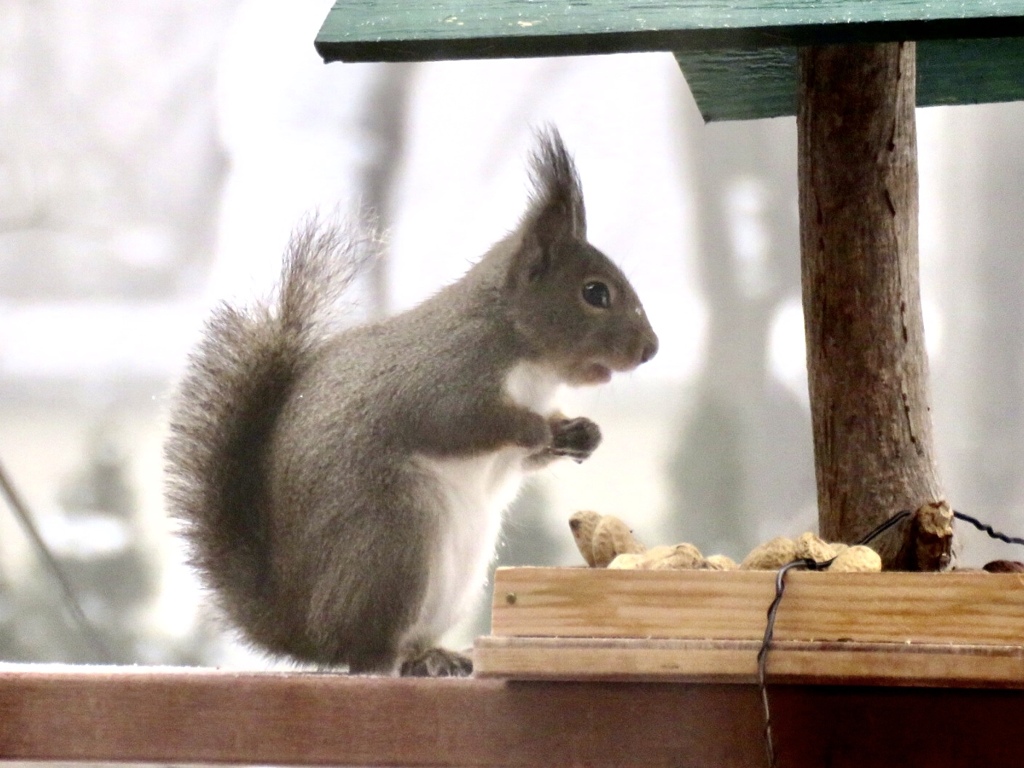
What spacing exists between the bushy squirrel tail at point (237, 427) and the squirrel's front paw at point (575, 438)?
→ 0.82 feet

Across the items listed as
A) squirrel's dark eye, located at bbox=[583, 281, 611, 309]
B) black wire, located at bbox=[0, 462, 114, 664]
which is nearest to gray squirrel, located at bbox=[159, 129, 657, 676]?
squirrel's dark eye, located at bbox=[583, 281, 611, 309]

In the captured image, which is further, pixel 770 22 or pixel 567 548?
pixel 567 548

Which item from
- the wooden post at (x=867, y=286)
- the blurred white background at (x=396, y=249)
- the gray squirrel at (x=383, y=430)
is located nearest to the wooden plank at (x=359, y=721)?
the gray squirrel at (x=383, y=430)

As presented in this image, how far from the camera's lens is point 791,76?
1425 millimetres

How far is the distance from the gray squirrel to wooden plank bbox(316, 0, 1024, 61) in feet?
1.04

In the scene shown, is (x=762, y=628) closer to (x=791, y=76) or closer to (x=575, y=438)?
(x=575, y=438)

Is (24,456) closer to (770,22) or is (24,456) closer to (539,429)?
(539,429)

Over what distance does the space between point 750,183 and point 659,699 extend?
4.07 feet

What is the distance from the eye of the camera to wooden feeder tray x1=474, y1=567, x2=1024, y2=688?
30.2 inches

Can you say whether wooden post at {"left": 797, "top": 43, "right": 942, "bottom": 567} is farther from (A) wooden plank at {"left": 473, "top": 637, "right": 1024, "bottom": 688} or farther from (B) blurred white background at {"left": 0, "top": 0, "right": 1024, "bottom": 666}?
(B) blurred white background at {"left": 0, "top": 0, "right": 1024, "bottom": 666}

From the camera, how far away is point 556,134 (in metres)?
1.16

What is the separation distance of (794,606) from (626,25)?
38 centimetres

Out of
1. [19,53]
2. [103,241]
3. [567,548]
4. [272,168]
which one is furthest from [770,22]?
[19,53]

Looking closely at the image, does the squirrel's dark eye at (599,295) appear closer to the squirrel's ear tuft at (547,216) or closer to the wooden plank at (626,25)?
the squirrel's ear tuft at (547,216)
